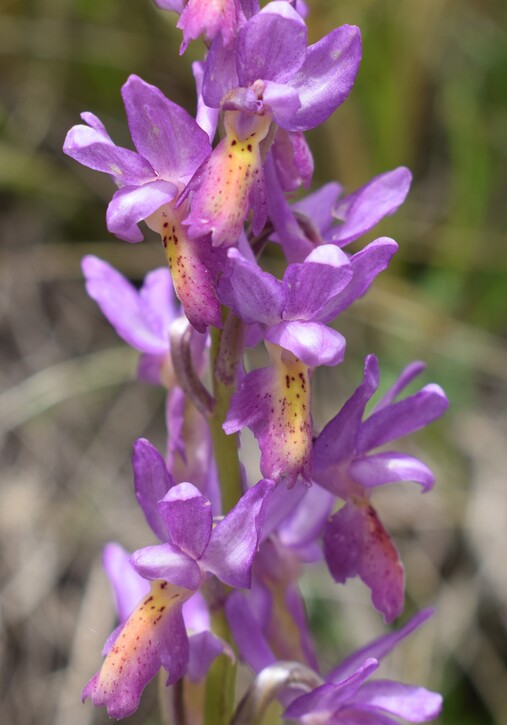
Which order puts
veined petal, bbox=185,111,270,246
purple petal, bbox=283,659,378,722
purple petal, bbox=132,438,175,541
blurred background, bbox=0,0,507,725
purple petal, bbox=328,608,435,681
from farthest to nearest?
blurred background, bbox=0,0,507,725, purple petal, bbox=328,608,435,681, purple petal, bbox=283,659,378,722, purple petal, bbox=132,438,175,541, veined petal, bbox=185,111,270,246

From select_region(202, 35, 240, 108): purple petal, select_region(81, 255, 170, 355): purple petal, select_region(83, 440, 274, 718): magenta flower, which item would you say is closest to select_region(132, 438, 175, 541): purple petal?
select_region(83, 440, 274, 718): magenta flower

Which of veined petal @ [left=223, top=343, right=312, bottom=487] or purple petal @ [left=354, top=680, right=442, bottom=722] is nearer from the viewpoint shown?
veined petal @ [left=223, top=343, right=312, bottom=487]

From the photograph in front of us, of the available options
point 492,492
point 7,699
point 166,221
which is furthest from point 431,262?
point 166,221

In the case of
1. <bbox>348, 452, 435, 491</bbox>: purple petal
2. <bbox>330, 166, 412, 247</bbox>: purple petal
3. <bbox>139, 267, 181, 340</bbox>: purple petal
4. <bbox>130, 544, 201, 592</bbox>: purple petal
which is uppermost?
<bbox>330, 166, 412, 247</bbox>: purple petal

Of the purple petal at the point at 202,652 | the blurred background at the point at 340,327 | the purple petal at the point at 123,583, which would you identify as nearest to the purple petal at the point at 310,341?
the purple petal at the point at 202,652

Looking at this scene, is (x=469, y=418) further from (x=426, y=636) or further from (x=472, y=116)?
(x=472, y=116)

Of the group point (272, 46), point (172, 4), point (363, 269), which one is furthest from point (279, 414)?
point (172, 4)

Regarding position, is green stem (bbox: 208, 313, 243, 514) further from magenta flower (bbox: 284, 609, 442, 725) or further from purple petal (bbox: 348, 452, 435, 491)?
magenta flower (bbox: 284, 609, 442, 725)
